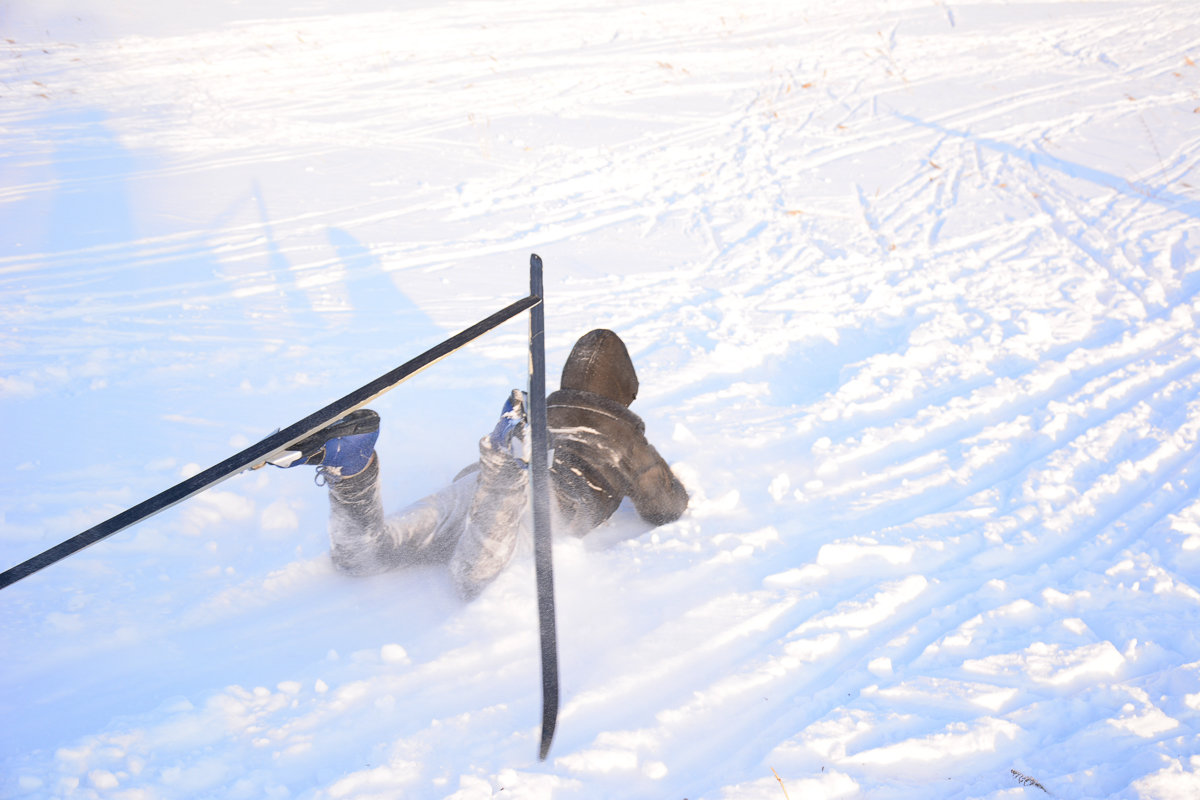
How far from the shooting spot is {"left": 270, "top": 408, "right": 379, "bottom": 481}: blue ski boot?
202cm

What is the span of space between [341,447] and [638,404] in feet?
5.95

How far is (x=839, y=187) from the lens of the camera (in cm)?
612

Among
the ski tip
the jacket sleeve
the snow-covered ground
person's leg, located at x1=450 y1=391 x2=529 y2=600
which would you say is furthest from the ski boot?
the ski tip

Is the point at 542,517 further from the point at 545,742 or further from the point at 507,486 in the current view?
the point at 545,742

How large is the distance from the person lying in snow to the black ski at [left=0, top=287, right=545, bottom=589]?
402 millimetres

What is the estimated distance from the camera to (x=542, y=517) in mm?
1994

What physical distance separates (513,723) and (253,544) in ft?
4.05

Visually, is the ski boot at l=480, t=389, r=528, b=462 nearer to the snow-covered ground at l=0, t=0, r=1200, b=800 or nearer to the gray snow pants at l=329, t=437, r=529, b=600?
the gray snow pants at l=329, t=437, r=529, b=600

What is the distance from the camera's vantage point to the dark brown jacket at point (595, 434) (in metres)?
2.46

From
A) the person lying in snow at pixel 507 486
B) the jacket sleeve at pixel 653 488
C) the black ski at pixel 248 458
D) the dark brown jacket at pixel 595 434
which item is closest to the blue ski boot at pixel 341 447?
the person lying in snow at pixel 507 486

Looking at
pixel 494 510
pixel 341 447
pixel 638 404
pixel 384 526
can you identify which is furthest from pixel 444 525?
pixel 638 404

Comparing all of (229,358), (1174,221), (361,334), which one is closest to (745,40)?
(1174,221)

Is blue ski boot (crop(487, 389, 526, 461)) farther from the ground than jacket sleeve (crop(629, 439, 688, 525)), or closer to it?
farther from the ground

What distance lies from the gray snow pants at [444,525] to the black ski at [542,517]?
28 cm
